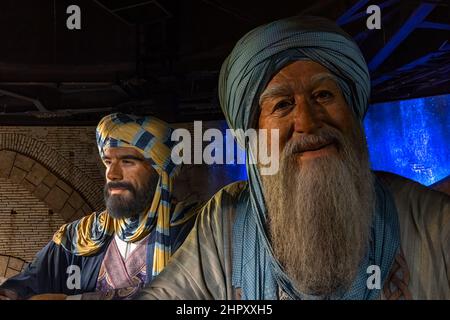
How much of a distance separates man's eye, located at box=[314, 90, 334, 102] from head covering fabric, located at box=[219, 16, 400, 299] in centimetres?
9

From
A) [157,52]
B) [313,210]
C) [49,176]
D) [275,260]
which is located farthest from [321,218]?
[49,176]

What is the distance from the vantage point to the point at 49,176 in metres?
3.65

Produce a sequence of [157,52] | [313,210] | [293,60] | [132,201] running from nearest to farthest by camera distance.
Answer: [313,210] < [293,60] < [132,201] < [157,52]

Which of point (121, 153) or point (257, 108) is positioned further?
point (121, 153)

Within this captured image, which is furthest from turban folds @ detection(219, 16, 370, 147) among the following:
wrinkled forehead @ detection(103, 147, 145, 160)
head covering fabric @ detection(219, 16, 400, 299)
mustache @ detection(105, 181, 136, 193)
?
mustache @ detection(105, 181, 136, 193)

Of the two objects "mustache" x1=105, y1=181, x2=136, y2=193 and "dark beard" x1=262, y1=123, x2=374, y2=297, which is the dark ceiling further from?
"dark beard" x1=262, y1=123, x2=374, y2=297

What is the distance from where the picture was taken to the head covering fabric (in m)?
3.27

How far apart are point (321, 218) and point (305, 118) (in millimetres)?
542

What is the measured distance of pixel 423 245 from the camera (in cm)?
322

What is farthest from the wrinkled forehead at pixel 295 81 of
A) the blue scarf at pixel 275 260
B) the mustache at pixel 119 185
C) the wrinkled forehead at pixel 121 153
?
the mustache at pixel 119 185

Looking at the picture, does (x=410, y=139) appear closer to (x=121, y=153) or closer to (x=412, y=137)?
(x=412, y=137)

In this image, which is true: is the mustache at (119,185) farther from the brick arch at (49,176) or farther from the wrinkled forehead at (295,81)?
the wrinkled forehead at (295,81)
